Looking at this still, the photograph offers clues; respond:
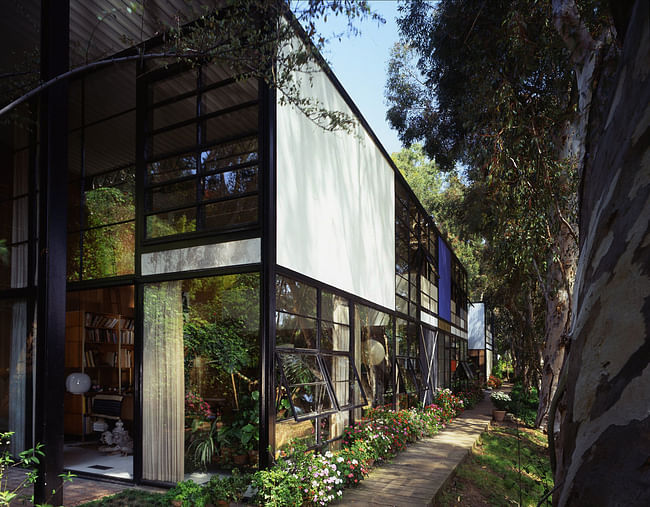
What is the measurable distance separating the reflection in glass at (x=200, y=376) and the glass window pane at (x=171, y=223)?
0.66 m

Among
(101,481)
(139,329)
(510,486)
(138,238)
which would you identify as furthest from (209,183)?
(510,486)

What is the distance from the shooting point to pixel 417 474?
6.88m

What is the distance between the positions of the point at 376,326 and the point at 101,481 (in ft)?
17.4

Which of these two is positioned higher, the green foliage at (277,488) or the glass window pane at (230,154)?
the glass window pane at (230,154)

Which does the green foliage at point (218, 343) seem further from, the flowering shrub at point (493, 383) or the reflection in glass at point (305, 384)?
the flowering shrub at point (493, 383)

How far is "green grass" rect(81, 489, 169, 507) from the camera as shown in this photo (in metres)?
5.07

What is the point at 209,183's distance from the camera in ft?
20.4

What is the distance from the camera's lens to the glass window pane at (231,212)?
5.84 meters

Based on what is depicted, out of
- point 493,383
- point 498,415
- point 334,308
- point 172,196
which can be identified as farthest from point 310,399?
point 493,383

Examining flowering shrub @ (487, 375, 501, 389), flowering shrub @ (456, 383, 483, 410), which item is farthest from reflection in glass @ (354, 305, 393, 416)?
flowering shrub @ (487, 375, 501, 389)

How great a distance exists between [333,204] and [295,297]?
6.17 feet

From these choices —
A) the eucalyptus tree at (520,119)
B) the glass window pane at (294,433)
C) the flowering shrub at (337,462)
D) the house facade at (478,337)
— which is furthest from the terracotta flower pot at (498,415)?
the house facade at (478,337)

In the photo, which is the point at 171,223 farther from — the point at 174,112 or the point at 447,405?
the point at 447,405

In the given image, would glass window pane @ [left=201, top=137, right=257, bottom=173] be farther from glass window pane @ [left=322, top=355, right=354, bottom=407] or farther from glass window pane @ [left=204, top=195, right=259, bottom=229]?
glass window pane @ [left=322, top=355, right=354, bottom=407]
